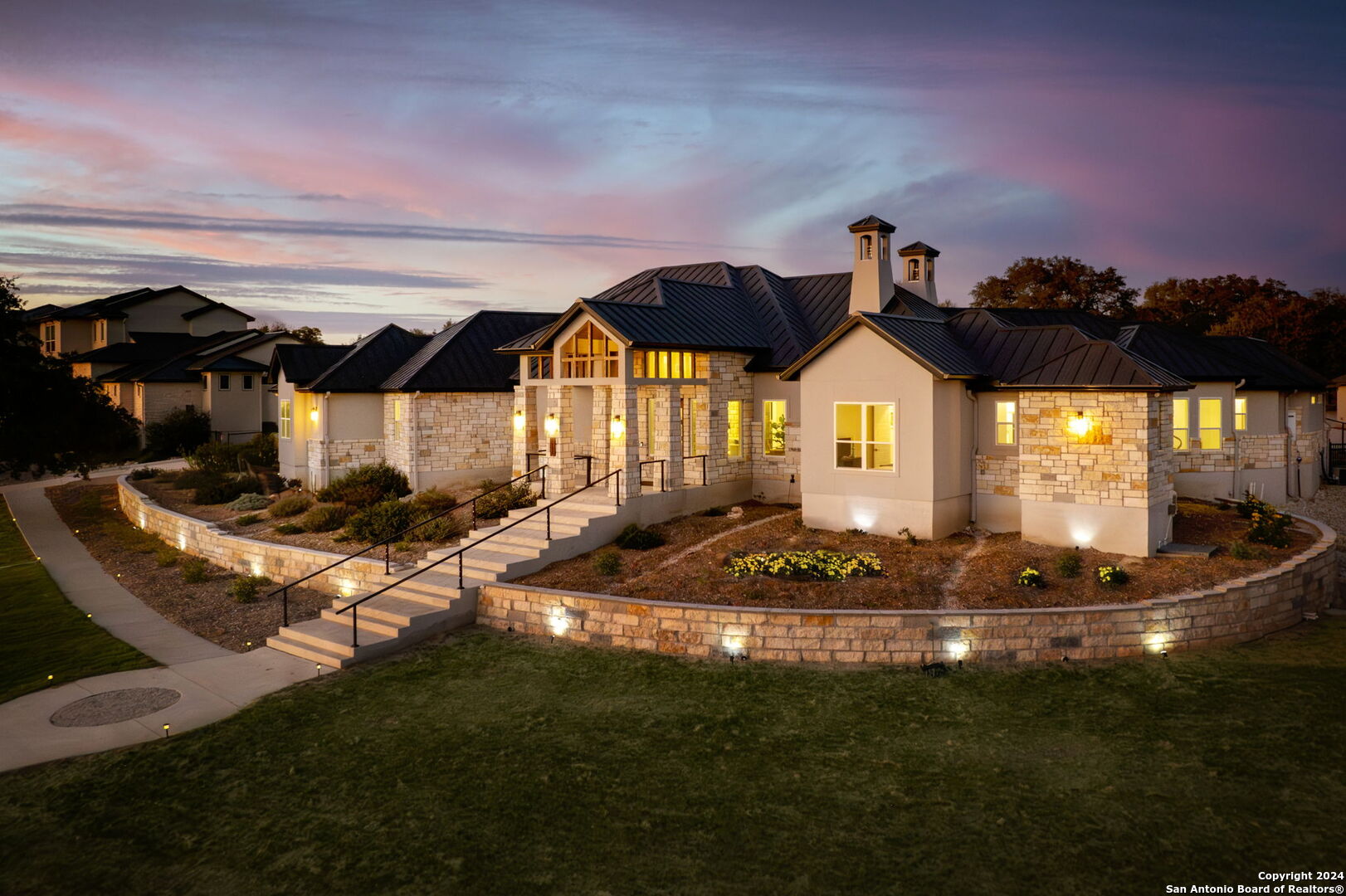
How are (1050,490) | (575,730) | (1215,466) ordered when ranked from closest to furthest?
(575,730) → (1050,490) → (1215,466)

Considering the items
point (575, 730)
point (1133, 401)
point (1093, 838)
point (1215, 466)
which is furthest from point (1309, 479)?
point (575, 730)

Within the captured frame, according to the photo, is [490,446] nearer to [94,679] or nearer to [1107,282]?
[94,679]

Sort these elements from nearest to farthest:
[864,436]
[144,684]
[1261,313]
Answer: [144,684]
[864,436]
[1261,313]

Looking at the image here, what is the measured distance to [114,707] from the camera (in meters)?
11.6

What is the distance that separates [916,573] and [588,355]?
352 inches

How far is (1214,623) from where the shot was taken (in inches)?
526

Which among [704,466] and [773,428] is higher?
[773,428]

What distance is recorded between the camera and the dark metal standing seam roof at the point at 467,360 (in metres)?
25.4

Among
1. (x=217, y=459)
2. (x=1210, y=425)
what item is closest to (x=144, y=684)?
(x=217, y=459)

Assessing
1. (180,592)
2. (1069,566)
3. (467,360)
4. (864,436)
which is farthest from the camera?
(467,360)

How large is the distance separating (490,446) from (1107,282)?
35316 millimetres

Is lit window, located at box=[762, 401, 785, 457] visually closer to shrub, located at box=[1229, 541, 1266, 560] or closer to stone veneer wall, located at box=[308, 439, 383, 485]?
shrub, located at box=[1229, 541, 1266, 560]

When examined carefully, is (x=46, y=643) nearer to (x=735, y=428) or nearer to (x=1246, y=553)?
(x=735, y=428)

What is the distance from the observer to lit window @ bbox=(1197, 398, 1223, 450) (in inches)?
890
